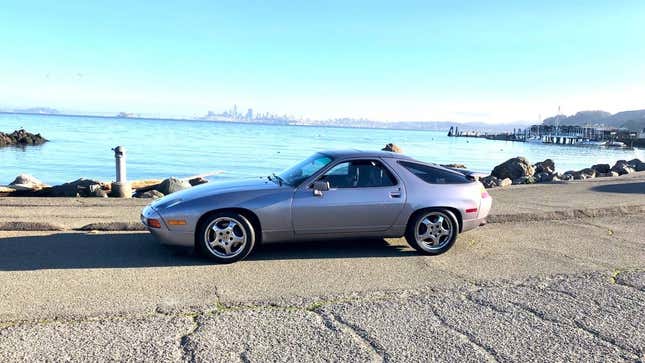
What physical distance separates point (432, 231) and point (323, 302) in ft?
7.46

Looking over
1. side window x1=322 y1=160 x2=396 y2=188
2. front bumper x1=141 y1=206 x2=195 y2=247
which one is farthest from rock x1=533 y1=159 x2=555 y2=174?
front bumper x1=141 y1=206 x2=195 y2=247

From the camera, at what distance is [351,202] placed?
6141 millimetres

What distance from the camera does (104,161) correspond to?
30750 millimetres

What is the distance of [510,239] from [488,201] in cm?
94

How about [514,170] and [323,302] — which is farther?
[514,170]

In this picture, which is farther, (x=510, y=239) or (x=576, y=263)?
(x=510, y=239)

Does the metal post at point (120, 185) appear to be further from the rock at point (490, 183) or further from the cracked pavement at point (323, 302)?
the rock at point (490, 183)

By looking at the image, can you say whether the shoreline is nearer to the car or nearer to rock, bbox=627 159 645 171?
the car

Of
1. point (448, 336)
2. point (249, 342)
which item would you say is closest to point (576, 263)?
point (448, 336)

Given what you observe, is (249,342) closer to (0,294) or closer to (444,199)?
(0,294)

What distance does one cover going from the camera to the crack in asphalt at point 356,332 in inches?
141

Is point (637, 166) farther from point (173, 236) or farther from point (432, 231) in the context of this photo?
point (173, 236)

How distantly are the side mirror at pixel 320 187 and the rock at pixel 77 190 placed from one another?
7918 mm

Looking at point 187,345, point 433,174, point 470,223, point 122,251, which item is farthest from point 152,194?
point 187,345
